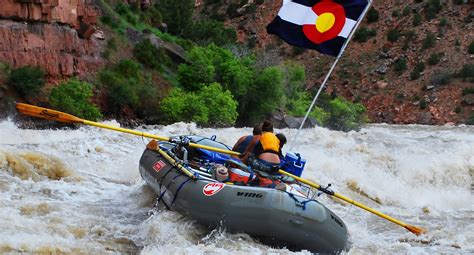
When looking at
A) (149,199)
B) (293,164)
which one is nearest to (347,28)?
(293,164)

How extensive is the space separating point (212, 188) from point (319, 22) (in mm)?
3696

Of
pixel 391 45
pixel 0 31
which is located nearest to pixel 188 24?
pixel 0 31

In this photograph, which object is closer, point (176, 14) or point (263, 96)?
point (263, 96)

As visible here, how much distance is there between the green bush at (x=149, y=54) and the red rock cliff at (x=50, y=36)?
8.65 ft

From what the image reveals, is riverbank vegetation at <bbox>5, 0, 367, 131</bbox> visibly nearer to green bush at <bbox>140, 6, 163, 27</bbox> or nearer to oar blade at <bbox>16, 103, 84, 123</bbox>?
green bush at <bbox>140, 6, 163, 27</bbox>

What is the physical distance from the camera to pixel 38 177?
11922 millimetres

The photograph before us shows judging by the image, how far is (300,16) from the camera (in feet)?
38.2

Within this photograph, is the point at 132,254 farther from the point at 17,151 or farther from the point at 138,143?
the point at 138,143

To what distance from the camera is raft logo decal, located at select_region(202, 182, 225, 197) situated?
31.2 feet

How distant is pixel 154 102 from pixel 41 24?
518 centimetres

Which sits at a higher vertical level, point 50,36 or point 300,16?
point 300,16

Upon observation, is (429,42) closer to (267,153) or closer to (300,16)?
(300,16)

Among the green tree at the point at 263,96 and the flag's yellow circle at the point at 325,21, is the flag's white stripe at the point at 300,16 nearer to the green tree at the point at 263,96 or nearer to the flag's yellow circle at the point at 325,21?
the flag's yellow circle at the point at 325,21

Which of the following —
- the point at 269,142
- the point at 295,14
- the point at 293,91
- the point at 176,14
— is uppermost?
the point at 295,14
